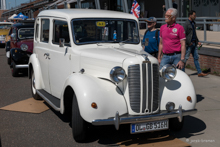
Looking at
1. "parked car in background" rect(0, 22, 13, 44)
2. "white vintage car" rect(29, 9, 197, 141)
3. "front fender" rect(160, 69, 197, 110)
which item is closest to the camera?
"white vintage car" rect(29, 9, 197, 141)

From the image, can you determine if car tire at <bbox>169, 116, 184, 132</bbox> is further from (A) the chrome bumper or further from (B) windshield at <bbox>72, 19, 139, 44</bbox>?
(B) windshield at <bbox>72, 19, 139, 44</bbox>

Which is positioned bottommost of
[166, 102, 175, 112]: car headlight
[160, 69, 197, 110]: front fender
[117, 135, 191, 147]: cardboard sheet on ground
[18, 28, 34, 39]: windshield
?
[117, 135, 191, 147]: cardboard sheet on ground

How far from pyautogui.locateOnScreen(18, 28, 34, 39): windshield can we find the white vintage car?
20.0ft

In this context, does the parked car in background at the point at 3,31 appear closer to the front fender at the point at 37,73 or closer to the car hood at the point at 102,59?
the front fender at the point at 37,73

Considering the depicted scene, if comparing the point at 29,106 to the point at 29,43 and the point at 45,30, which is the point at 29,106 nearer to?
the point at 45,30

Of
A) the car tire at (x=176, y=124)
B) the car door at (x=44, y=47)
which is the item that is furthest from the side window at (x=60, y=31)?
the car tire at (x=176, y=124)

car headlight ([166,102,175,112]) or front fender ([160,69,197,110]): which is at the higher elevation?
front fender ([160,69,197,110])

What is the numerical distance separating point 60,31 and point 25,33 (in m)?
6.65

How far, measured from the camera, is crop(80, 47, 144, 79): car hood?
5148 mm

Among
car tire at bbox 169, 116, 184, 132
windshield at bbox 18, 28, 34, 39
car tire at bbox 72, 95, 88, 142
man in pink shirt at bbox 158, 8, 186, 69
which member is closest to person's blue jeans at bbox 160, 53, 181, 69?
man in pink shirt at bbox 158, 8, 186, 69

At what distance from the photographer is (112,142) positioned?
5.18 m

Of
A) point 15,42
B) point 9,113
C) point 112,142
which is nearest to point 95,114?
point 112,142

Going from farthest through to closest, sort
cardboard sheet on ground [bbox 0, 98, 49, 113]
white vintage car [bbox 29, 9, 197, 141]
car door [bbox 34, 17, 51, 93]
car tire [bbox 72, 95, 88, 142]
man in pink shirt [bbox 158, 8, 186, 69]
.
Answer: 1. cardboard sheet on ground [bbox 0, 98, 49, 113]
2. car door [bbox 34, 17, 51, 93]
3. man in pink shirt [bbox 158, 8, 186, 69]
4. car tire [bbox 72, 95, 88, 142]
5. white vintage car [bbox 29, 9, 197, 141]

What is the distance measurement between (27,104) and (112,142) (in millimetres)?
3064
